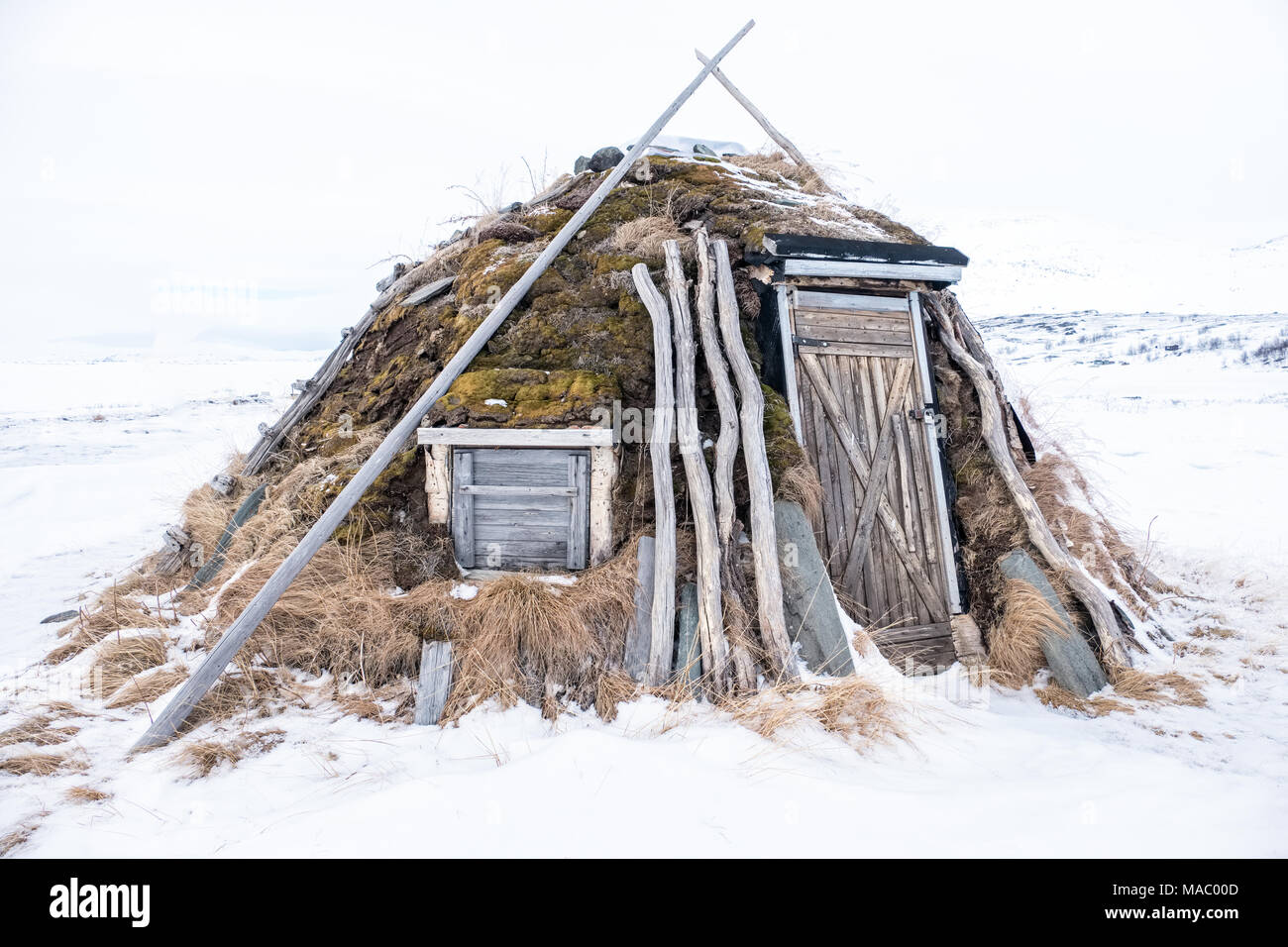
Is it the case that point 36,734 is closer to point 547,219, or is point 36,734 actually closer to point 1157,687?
point 547,219

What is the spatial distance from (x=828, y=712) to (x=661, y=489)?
1880 millimetres

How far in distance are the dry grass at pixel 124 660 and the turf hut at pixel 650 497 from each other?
11.8 inches

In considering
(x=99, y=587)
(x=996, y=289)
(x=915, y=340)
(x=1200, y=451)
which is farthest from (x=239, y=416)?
(x=996, y=289)

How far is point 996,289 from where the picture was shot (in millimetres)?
49500

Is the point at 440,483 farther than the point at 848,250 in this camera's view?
No

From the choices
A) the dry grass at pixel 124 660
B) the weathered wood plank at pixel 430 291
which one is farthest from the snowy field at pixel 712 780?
the weathered wood plank at pixel 430 291

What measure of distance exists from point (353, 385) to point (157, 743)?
414cm

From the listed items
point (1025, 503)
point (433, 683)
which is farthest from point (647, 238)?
point (433, 683)

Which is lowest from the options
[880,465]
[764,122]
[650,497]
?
[650,497]

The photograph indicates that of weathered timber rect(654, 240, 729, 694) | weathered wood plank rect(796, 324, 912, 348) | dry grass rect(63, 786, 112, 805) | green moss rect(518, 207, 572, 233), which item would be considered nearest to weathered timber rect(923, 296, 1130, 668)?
weathered wood plank rect(796, 324, 912, 348)

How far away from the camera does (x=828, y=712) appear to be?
11.5 ft
